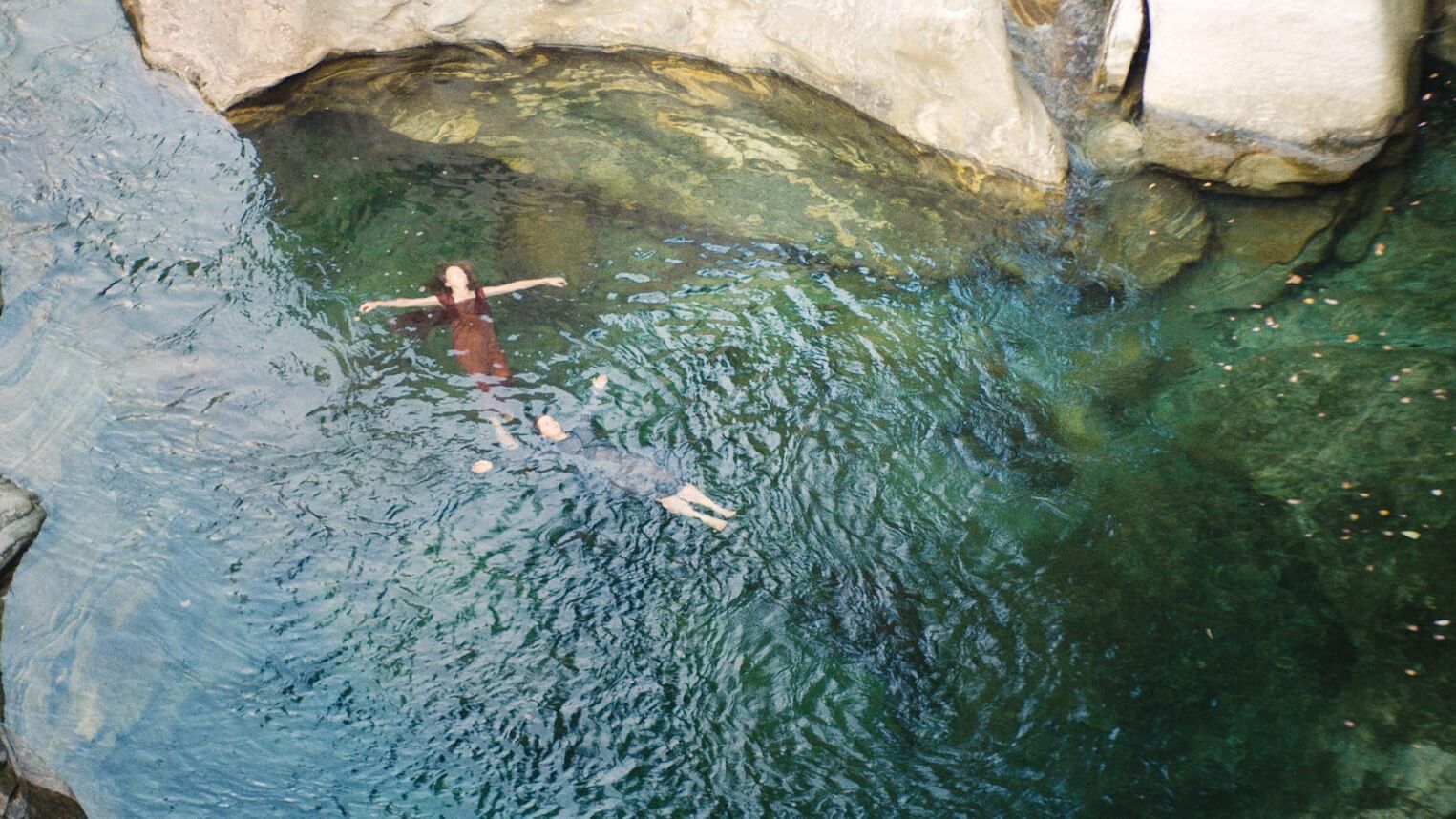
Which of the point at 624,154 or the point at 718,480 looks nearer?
the point at 718,480

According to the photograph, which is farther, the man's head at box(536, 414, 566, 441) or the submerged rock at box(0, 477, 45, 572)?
the man's head at box(536, 414, 566, 441)

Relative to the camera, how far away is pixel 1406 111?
28.3ft

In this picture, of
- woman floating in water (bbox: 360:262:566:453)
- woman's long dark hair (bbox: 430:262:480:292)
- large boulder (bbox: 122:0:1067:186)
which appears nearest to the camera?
woman floating in water (bbox: 360:262:566:453)

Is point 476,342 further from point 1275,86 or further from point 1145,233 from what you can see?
point 1275,86

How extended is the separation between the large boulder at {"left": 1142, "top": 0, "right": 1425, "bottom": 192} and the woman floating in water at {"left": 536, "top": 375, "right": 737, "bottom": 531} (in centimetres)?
610

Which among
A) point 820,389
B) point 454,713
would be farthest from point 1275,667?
point 454,713

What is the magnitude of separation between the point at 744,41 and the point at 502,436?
616 cm

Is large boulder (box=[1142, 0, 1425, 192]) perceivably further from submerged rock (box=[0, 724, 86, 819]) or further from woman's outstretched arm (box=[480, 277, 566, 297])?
submerged rock (box=[0, 724, 86, 819])

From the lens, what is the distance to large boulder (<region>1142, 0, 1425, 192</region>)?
837 centimetres

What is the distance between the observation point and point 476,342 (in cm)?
812

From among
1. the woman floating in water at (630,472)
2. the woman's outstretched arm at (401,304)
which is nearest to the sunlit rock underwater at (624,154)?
the woman's outstretched arm at (401,304)

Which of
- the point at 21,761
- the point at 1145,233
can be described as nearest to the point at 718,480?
the point at 21,761

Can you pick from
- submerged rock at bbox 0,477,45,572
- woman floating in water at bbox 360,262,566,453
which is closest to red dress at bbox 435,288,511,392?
woman floating in water at bbox 360,262,566,453

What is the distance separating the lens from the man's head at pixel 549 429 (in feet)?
24.5
